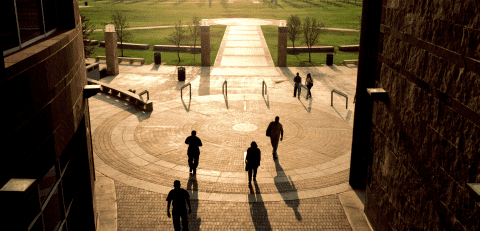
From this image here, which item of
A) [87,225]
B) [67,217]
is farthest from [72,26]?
[87,225]

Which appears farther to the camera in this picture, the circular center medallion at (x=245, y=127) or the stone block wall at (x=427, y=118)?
the circular center medallion at (x=245, y=127)

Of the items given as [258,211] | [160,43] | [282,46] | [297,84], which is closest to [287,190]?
[258,211]

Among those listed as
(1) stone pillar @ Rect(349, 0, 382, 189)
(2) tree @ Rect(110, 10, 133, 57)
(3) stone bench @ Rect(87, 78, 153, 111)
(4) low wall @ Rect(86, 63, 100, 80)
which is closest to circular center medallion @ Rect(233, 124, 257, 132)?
(3) stone bench @ Rect(87, 78, 153, 111)

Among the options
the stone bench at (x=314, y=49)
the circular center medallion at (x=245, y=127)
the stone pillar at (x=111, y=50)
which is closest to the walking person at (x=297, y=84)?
the circular center medallion at (x=245, y=127)

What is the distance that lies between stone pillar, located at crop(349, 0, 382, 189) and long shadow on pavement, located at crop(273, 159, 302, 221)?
195 centimetres

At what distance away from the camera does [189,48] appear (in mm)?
41688

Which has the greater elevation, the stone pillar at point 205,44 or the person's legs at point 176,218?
the stone pillar at point 205,44

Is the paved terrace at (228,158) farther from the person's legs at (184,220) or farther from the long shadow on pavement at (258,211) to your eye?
the person's legs at (184,220)

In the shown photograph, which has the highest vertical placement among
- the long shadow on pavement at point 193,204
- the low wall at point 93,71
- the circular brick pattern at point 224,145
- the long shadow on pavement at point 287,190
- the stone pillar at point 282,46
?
the stone pillar at point 282,46

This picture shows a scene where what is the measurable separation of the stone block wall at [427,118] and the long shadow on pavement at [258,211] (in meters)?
2.78

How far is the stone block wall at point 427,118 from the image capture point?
6.09 m

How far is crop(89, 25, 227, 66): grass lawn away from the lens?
37.2 metres

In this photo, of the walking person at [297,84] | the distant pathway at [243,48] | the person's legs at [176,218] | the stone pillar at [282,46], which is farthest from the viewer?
the distant pathway at [243,48]

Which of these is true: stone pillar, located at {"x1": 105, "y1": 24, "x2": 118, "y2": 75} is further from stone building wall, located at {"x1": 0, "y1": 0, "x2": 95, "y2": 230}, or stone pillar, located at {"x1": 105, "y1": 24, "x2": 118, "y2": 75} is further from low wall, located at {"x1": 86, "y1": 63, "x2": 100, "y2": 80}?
stone building wall, located at {"x1": 0, "y1": 0, "x2": 95, "y2": 230}
